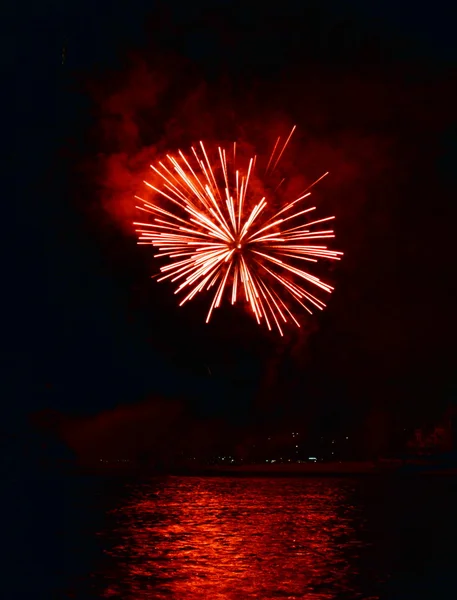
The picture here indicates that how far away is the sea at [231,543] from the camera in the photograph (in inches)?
437

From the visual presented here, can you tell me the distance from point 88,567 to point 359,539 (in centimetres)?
468

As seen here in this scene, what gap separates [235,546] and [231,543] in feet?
1.10

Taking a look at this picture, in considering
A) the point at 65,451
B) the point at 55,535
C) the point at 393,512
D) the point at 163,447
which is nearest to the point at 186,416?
the point at 163,447

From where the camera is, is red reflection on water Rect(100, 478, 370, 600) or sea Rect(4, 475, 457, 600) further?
sea Rect(4, 475, 457, 600)

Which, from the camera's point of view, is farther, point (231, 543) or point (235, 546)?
point (231, 543)

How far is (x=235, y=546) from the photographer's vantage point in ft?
46.6

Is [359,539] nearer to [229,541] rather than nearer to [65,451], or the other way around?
[229,541]

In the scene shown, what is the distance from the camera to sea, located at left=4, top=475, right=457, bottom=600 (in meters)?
11.1

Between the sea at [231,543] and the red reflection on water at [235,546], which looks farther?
the sea at [231,543]

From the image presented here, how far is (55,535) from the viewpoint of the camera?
16.5 m

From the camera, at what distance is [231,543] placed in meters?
A: 14.5

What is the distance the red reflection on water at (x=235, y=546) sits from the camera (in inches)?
431

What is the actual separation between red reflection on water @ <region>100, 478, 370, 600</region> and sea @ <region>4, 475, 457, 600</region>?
0.02m

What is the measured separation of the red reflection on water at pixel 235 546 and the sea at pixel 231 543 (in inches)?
0.7
